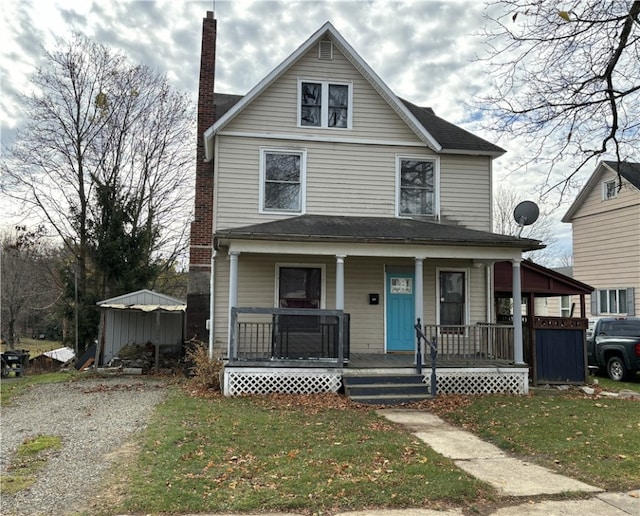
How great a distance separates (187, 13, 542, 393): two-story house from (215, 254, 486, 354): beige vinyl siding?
0.03 meters

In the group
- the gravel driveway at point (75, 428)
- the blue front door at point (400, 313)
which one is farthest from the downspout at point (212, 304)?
the blue front door at point (400, 313)

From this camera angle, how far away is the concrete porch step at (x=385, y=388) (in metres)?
9.46

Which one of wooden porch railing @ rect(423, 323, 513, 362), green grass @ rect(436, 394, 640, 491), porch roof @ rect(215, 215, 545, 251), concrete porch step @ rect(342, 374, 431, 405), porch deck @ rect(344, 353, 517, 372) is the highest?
porch roof @ rect(215, 215, 545, 251)

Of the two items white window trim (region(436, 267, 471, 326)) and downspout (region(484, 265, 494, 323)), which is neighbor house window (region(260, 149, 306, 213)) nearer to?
white window trim (region(436, 267, 471, 326))

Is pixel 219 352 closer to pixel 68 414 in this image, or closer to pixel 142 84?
pixel 68 414

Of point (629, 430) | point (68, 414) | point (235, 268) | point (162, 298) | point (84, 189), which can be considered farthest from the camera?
point (84, 189)

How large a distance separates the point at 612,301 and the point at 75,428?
63.0 ft

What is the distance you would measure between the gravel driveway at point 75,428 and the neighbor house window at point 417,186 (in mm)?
7497

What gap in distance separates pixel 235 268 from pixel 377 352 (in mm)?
4276

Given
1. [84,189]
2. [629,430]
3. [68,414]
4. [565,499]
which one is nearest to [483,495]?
[565,499]

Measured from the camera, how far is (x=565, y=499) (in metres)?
4.63

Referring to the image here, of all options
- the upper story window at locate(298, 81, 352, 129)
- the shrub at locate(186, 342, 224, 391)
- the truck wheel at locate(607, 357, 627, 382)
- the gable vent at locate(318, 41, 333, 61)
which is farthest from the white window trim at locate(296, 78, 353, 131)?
the truck wheel at locate(607, 357, 627, 382)

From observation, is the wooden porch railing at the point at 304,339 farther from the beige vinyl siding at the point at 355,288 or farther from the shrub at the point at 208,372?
the beige vinyl siding at the point at 355,288

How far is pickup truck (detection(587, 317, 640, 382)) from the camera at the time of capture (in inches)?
516
